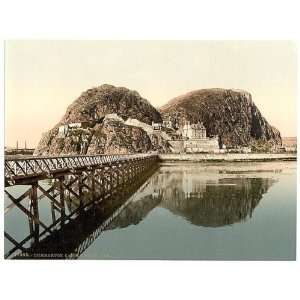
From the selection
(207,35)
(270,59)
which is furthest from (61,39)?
(270,59)

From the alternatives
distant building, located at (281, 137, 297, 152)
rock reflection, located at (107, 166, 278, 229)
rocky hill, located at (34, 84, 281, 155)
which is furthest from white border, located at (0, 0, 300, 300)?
distant building, located at (281, 137, 297, 152)

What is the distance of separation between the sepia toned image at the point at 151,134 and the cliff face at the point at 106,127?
0.04 ft

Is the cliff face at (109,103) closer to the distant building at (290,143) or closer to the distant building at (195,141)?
the distant building at (195,141)

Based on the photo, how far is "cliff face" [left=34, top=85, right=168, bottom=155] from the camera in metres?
5.29

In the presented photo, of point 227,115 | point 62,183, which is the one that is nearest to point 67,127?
point 62,183

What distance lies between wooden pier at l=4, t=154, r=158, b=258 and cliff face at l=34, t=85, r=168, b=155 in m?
0.11

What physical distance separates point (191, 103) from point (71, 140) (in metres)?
1.31

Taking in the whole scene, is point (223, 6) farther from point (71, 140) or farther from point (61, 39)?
point (71, 140)

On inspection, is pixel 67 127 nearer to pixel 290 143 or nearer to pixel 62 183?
pixel 62 183

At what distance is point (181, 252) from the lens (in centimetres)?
523

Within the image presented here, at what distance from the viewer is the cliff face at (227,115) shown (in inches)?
209

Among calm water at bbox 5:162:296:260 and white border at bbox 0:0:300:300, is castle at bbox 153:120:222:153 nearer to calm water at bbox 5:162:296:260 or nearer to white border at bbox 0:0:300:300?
calm water at bbox 5:162:296:260

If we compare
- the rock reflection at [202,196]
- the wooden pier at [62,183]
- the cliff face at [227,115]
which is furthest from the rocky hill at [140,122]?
the rock reflection at [202,196]

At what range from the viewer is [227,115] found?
5531mm
